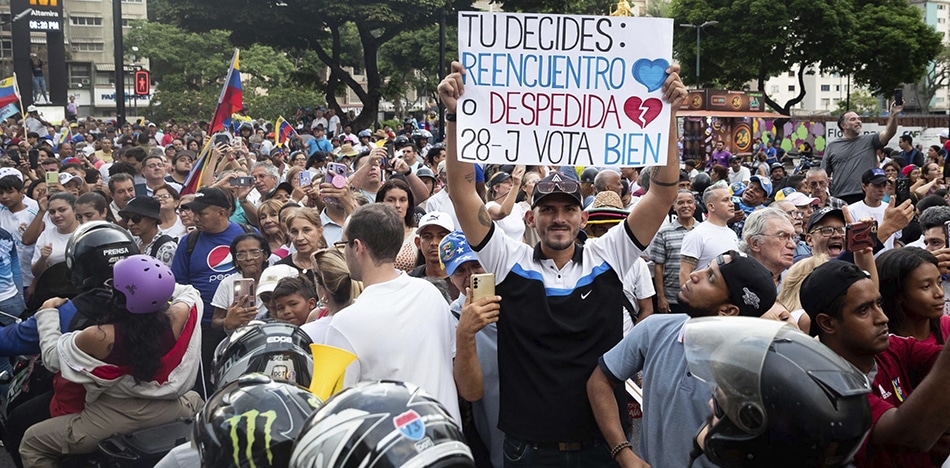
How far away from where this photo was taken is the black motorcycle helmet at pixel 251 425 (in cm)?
203

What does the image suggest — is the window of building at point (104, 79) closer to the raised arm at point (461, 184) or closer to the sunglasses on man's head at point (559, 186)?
the raised arm at point (461, 184)

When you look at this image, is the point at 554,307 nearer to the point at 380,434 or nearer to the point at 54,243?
the point at 380,434

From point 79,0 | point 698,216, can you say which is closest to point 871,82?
point 698,216

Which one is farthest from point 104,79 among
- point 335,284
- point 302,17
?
point 335,284

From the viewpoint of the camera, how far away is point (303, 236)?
6227 millimetres

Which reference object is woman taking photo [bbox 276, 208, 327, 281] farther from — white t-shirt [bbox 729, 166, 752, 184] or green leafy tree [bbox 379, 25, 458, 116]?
green leafy tree [bbox 379, 25, 458, 116]

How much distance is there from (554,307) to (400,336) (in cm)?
69

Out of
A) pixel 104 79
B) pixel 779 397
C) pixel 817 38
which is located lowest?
pixel 779 397

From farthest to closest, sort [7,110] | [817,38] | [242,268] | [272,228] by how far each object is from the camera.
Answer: [817,38], [7,110], [272,228], [242,268]

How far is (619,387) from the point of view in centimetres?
385

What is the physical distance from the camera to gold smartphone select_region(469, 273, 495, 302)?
3.44m

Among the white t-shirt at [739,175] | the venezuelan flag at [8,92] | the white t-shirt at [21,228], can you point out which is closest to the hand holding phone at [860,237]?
the white t-shirt at [21,228]

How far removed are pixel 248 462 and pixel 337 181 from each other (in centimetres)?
543

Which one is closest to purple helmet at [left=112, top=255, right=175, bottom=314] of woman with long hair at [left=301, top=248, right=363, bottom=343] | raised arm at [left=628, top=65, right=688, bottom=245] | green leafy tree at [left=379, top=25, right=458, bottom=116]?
woman with long hair at [left=301, top=248, right=363, bottom=343]
